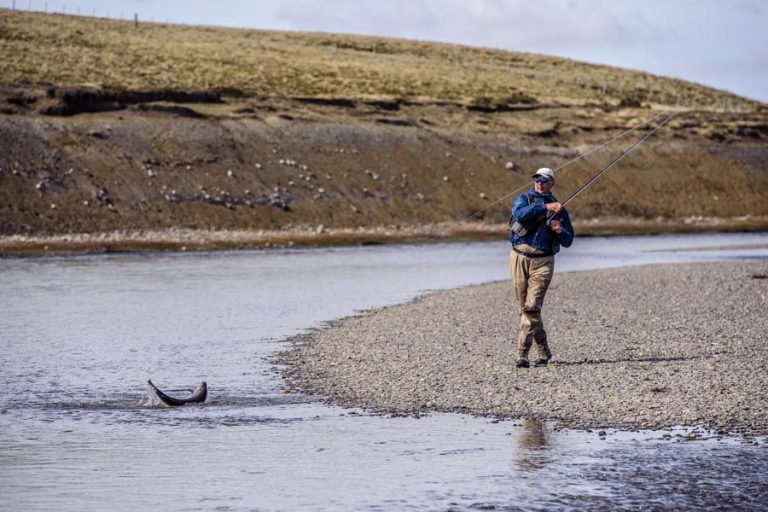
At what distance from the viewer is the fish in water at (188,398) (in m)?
12.4

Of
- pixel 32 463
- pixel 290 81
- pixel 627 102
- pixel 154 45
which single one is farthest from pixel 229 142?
pixel 32 463

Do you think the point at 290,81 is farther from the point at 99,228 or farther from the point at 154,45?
the point at 99,228

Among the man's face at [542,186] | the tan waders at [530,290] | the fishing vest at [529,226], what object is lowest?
the tan waders at [530,290]

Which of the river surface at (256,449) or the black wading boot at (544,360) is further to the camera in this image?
the black wading boot at (544,360)

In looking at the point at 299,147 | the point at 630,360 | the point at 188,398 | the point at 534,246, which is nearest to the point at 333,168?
the point at 299,147

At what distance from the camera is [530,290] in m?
13.8

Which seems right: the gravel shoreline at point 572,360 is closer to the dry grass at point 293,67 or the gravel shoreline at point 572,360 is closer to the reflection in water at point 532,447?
the reflection in water at point 532,447

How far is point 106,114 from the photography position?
2035 inches

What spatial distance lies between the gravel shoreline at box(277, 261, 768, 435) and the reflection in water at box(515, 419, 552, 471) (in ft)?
1.18

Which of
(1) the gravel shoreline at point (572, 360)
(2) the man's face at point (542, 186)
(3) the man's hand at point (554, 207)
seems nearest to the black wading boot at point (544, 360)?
(1) the gravel shoreline at point (572, 360)

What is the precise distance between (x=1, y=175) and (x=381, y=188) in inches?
632

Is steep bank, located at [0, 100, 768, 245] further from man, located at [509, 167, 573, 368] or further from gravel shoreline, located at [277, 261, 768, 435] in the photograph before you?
man, located at [509, 167, 573, 368]

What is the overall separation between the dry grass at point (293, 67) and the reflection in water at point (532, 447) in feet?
158

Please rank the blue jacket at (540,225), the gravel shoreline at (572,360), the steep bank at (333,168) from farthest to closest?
the steep bank at (333,168) < the blue jacket at (540,225) < the gravel shoreline at (572,360)
